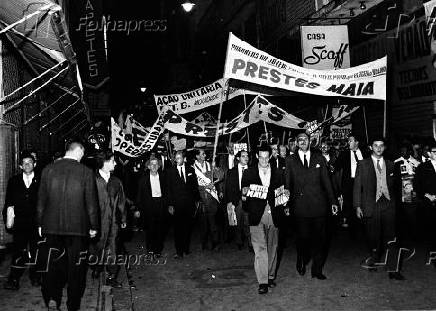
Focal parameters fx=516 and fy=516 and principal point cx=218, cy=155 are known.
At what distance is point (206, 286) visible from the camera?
755 cm

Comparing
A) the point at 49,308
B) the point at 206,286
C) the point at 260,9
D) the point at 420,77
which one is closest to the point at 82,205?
the point at 49,308

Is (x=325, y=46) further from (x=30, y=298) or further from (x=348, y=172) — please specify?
(x=30, y=298)

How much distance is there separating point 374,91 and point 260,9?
16891 mm

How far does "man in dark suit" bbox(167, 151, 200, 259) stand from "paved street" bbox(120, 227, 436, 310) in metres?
0.64

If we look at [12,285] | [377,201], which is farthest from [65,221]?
[377,201]

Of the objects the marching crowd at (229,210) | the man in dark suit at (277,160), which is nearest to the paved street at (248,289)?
the marching crowd at (229,210)

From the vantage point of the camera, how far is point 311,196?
7.80 m

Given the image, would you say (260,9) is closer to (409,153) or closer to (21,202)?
(409,153)

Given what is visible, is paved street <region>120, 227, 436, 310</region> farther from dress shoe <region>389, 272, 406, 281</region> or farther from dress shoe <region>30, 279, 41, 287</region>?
dress shoe <region>30, 279, 41, 287</region>

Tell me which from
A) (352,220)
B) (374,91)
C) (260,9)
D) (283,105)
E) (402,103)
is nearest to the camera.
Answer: (374,91)

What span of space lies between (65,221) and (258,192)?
2.72 m

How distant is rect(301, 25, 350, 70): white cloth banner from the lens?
13.5 metres

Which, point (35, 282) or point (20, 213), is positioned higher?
point (20, 213)

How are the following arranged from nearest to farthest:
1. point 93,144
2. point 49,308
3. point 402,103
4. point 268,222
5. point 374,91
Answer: point 49,308, point 268,222, point 374,91, point 402,103, point 93,144
